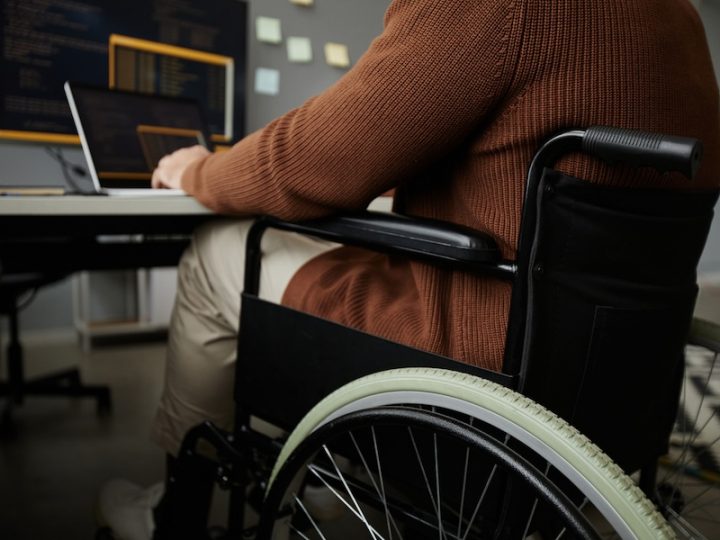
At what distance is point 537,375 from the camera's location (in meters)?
0.56

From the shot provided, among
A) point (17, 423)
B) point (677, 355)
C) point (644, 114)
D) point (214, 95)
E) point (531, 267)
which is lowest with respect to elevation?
point (17, 423)

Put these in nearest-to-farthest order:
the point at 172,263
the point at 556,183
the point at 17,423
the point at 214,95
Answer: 1. the point at 556,183
2. the point at 172,263
3. the point at 17,423
4. the point at 214,95

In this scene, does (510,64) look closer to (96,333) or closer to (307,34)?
(307,34)

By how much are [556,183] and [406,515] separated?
1.21 ft

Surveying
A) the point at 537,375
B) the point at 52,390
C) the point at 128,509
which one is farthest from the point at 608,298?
the point at 52,390

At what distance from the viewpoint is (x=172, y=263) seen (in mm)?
1464

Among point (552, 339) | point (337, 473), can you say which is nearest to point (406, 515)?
point (337, 473)

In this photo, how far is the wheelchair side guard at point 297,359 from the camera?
0.64m

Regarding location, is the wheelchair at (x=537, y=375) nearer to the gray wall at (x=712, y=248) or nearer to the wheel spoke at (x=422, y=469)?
the wheel spoke at (x=422, y=469)

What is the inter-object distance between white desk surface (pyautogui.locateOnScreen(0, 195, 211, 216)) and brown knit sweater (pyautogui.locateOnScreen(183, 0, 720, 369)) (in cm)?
16

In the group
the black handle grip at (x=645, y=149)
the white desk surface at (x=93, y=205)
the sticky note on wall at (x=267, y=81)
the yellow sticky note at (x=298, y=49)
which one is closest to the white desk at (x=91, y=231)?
the white desk surface at (x=93, y=205)

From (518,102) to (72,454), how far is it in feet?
4.67

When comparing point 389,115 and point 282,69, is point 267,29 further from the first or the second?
point 389,115

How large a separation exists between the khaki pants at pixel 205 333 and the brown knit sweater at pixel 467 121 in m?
0.21
